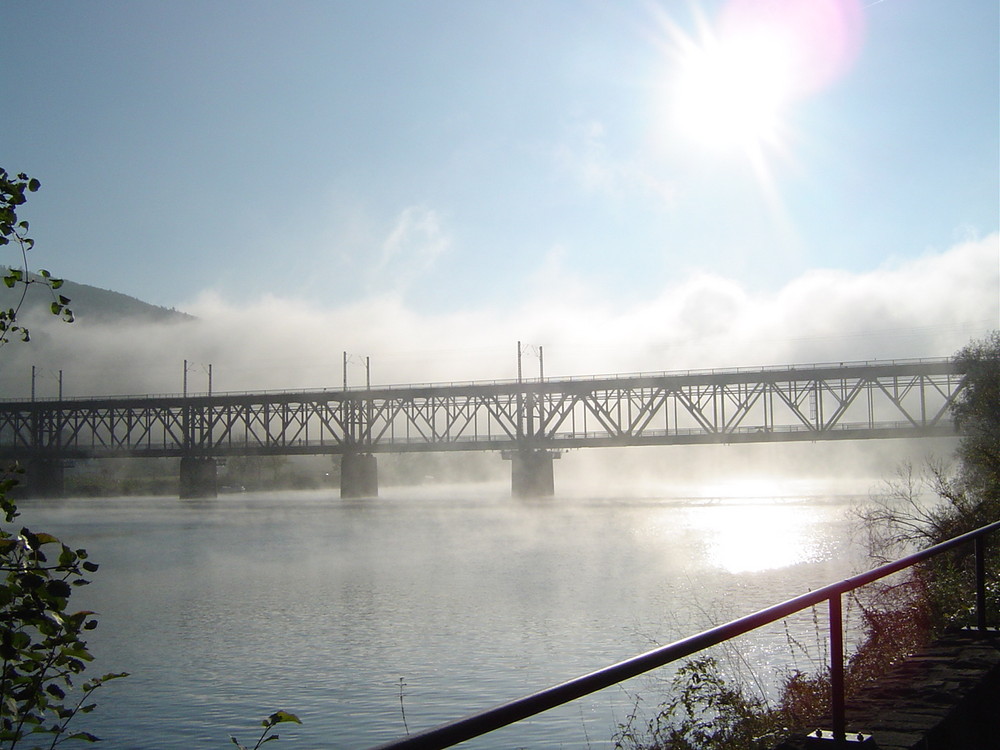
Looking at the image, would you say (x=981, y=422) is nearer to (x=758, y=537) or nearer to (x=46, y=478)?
(x=758, y=537)

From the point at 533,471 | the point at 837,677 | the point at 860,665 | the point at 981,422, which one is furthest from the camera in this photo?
the point at 533,471

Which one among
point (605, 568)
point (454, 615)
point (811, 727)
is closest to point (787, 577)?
point (605, 568)

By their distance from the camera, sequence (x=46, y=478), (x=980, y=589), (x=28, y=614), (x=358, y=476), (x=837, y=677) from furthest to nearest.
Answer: (x=46, y=478) → (x=358, y=476) → (x=980, y=589) → (x=837, y=677) → (x=28, y=614)

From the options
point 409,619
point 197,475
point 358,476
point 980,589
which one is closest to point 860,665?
point 980,589

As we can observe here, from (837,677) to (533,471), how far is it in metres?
101

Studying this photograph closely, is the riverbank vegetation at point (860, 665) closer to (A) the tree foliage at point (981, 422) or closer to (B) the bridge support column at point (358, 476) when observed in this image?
→ (A) the tree foliage at point (981, 422)

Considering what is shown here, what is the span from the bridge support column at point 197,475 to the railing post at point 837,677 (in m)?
123

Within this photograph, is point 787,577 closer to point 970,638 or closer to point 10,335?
point 970,638

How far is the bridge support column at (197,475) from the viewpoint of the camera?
122688 millimetres

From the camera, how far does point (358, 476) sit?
384 feet

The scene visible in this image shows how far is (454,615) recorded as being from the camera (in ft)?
87.7

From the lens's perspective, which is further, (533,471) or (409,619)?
(533,471)

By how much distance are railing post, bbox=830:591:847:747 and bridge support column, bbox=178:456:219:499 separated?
123056 mm

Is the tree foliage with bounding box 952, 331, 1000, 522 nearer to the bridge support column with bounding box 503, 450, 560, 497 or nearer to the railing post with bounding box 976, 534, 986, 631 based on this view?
the railing post with bounding box 976, 534, 986, 631
